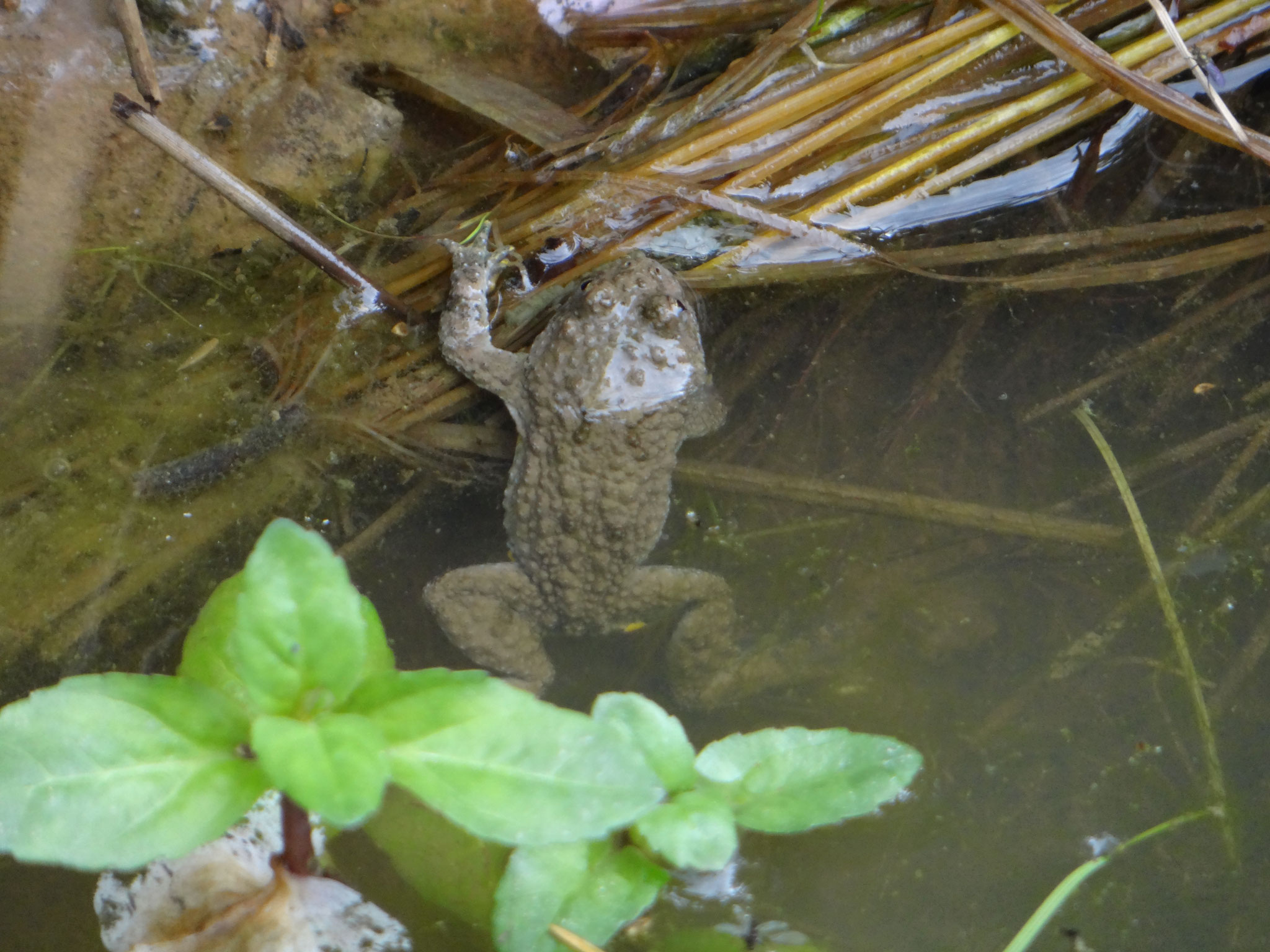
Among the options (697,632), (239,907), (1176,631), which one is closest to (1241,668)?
(1176,631)

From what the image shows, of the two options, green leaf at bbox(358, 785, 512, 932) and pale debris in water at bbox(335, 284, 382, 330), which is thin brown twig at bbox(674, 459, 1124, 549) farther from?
green leaf at bbox(358, 785, 512, 932)

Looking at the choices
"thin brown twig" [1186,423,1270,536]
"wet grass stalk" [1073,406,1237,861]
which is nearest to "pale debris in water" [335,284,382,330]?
"wet grass stalk" [1073,406,1237,861]

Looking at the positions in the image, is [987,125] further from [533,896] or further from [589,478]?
[533,896]

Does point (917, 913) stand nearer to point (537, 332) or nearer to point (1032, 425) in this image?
point (1032, 425)

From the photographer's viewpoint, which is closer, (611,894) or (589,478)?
(611,894)

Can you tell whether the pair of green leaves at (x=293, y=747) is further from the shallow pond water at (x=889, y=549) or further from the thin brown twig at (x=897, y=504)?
the thin brown twig at (x=897, y=504)

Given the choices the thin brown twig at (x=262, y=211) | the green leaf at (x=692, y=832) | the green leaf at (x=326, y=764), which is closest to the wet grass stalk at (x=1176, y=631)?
the green leaf at (x=692, y=832)
